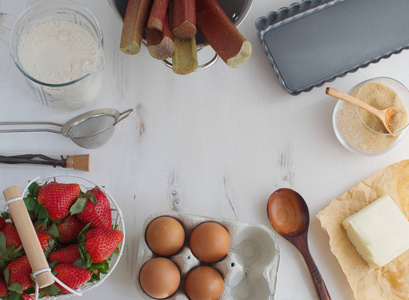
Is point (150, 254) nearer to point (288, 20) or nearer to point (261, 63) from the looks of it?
point (261, 63)

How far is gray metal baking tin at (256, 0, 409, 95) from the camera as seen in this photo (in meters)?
0.91

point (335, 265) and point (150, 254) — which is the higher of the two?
point (150, 254)

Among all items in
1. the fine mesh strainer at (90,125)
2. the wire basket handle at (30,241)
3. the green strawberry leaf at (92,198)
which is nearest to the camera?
the wire basket handle at (30,241)

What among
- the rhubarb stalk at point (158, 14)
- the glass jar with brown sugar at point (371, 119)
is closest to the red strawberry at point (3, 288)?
the rhubarb stalk at point (158, 14)

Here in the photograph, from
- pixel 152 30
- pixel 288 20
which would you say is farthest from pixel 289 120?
pixel 152 30

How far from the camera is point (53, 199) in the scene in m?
0.67

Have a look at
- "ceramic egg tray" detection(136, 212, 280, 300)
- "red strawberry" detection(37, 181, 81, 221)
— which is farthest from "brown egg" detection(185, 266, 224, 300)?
"red strawberry" detection(37, 181, 81, 221)

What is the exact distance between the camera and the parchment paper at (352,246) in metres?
0.84

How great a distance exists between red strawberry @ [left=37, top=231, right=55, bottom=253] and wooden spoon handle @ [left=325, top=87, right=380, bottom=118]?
1.87ft

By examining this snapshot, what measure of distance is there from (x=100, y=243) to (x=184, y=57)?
0.35 m

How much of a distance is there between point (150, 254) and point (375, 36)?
0.67 meters

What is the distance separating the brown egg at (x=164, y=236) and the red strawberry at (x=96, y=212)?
0.26 ft

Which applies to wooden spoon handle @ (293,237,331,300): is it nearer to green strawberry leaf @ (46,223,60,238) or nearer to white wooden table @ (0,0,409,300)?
white wooden table @ (0,0,409,300)

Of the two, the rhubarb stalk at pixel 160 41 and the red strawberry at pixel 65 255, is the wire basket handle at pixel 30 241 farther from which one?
the rhubarb stalk at pixel 160 41
